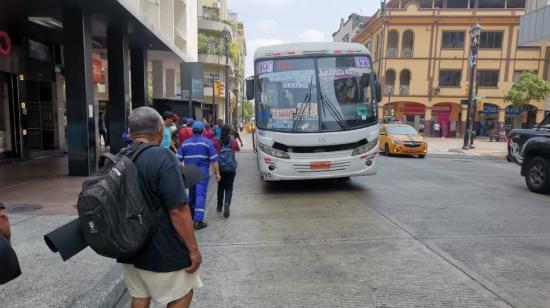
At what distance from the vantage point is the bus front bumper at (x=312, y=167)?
839 cm

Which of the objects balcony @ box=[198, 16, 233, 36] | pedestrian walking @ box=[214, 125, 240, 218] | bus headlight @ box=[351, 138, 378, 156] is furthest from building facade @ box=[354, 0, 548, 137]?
pedestrian walking @ box=[214, 125, 240, 218]

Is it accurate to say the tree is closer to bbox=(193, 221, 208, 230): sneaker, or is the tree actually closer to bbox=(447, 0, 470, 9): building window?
bbox=(447, 0, 470, 9): building window

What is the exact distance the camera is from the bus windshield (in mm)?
8523

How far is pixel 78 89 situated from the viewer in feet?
33.8

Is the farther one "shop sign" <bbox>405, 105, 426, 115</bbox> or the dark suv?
"shop sign" <bbox>405, 105, 426, 115</bbox>

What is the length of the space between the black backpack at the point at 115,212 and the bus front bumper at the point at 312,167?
20.2 ft

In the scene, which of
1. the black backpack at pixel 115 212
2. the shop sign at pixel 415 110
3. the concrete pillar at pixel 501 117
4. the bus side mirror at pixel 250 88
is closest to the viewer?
the black backpack at pixel 115 212

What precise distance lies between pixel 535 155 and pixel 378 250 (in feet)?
20.4

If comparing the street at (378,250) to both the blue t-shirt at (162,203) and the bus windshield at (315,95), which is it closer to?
the blue t-shirt at (162,203)

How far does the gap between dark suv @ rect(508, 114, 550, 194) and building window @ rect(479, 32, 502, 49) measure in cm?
3778

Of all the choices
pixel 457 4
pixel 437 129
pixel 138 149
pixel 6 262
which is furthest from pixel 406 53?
pixel 6 262

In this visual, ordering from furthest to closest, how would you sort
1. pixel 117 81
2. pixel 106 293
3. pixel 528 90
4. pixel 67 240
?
1. pixel 528 90
2. pixel 117 81
3. pixel 106 293
4. pixel 67 240

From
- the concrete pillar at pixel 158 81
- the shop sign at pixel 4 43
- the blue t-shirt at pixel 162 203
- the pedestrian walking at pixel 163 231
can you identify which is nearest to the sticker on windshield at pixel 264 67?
the pedestrian walking at pixel 163 231

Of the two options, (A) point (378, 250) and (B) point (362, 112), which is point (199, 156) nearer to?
(A) point (378, 250)
